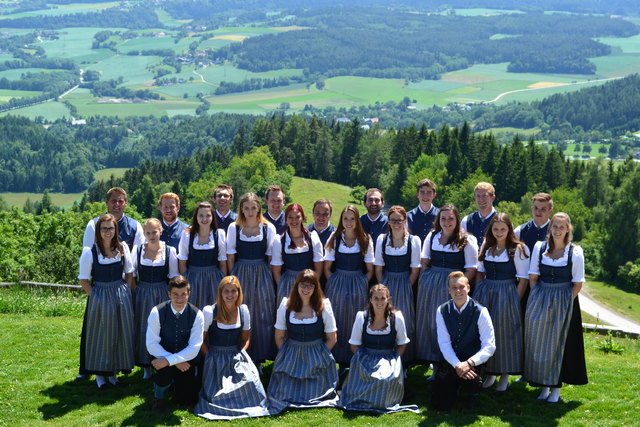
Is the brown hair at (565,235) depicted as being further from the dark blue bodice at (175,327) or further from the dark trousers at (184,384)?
the dark trousers at (184,384)

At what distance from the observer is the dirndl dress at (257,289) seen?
920cm

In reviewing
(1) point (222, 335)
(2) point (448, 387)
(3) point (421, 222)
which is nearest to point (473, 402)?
(2) point (448, 387)

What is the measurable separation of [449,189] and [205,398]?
66.1 meters

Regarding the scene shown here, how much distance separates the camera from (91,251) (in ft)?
29.0

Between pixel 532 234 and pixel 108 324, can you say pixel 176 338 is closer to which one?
pixel 108 324

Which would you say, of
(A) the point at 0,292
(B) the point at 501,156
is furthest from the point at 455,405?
(B) the point at 501,156

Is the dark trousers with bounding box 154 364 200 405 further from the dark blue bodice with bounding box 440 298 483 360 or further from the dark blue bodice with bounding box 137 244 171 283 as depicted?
the dark blue bodice with bounding box 440 298 483 360

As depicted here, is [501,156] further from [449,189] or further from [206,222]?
[206,222]

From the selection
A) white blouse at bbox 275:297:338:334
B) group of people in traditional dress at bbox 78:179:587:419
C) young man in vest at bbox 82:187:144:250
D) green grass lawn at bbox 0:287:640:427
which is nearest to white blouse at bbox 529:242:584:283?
group of people in traditional dress at bbox 78:179:587:419

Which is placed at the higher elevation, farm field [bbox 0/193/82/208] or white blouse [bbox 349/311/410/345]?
white blouse [bbox 349/311/410/345]

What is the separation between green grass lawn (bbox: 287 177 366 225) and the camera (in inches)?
3005

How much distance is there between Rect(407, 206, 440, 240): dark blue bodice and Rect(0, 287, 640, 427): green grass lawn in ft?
5.99

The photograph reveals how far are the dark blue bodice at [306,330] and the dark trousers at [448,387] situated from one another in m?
1.47

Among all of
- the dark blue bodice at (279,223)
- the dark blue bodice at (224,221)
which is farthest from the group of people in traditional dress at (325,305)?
the dark blue bodice at (279,223)
